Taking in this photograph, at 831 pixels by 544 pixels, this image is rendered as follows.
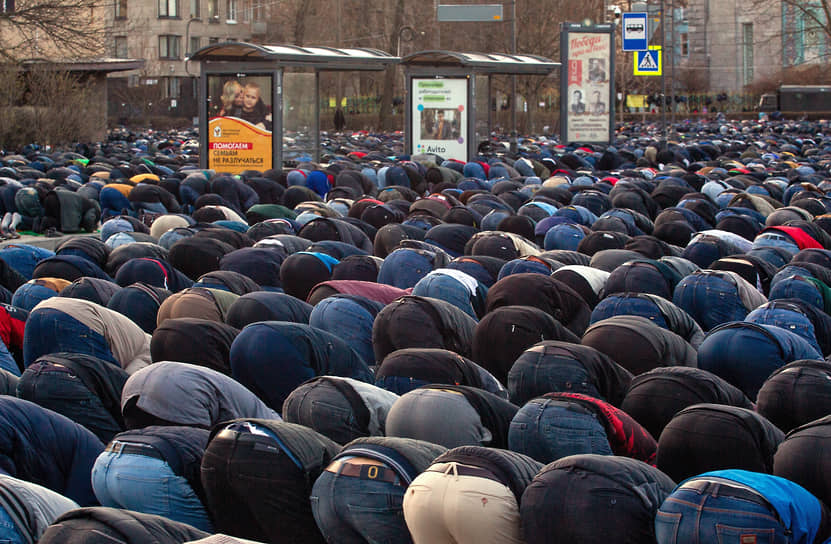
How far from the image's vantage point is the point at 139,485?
17.8 feet

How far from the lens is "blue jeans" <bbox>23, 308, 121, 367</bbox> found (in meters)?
7.66

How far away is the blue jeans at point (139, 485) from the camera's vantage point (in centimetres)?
544

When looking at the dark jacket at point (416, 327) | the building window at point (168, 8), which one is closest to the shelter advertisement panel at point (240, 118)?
the dark jacket at point (416, 327)

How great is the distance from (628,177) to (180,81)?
59.4 meters

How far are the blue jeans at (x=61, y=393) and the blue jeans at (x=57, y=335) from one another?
1.00m

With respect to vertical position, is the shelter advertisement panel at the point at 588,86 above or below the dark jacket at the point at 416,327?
above

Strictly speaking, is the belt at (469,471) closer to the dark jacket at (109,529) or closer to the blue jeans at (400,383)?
the dark jacket at (109,529)

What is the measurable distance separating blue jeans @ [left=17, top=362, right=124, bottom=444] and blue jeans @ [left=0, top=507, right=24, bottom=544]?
5.90 ft

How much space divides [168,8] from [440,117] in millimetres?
57035

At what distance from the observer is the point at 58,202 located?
1731 cm

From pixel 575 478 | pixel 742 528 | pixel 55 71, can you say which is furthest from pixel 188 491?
pixel 55 71

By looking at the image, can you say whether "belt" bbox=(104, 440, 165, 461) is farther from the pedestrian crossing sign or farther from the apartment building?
the apartment building

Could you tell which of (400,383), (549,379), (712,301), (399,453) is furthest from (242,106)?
(399,453)

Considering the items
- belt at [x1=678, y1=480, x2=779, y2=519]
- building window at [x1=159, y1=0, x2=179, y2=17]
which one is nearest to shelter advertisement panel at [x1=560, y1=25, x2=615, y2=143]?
belt at [x1=678, y1=480, x2=779, y2=519]
